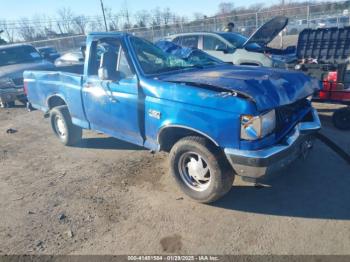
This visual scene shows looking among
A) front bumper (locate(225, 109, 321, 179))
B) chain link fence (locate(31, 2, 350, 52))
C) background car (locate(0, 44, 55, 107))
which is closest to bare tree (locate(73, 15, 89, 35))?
chain link fence (locate(31, 2, 350, 52))

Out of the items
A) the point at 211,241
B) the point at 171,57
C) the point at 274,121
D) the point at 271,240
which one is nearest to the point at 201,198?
the point at 211,241

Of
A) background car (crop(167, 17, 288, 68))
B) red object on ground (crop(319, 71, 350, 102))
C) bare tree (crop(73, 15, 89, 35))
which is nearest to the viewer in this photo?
red object on ground (crop(319, 71, 350, 102))

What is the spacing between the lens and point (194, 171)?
3.87 meters

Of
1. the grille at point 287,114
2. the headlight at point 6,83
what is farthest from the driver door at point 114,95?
the headlight at point 6,83

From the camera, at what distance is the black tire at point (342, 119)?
18.9 feet

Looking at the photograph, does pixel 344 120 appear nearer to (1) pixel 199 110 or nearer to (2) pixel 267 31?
(2) pixel 267 31

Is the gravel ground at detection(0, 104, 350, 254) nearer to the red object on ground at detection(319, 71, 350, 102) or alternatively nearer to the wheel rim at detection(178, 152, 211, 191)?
the wheel rim at detection(178, 152, 211, 191)

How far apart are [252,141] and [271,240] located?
0.99 meters

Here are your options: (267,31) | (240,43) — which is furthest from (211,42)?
(267,31)

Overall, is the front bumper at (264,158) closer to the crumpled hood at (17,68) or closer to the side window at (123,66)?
the side window at (123,66)

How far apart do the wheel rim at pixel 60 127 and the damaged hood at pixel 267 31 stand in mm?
4325

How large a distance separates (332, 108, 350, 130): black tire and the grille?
210 cm

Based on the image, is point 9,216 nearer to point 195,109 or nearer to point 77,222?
point 77,222

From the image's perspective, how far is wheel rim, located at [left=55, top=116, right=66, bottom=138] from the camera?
20.4ft
